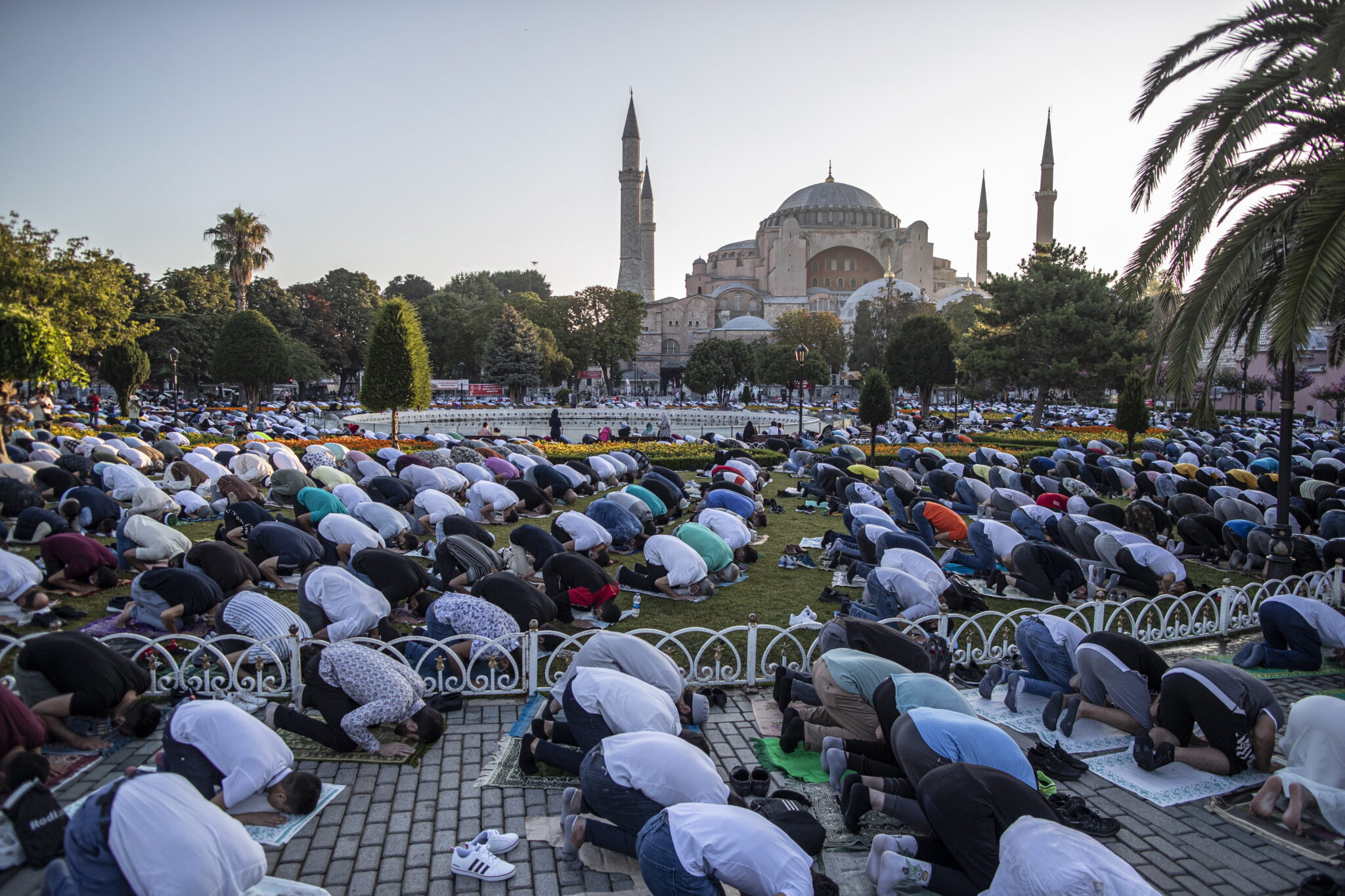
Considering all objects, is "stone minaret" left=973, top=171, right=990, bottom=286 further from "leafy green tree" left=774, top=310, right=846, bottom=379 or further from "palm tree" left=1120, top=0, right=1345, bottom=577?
"palm tree" left=1120, top=0, right=1345, bottom=577

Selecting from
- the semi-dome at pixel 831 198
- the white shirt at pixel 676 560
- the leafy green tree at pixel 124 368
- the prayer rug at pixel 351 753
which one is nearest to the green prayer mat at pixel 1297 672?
the white shirt at pixel 676 560

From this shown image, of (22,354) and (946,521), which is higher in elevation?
(22,354)

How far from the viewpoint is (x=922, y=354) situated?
32.2 metres

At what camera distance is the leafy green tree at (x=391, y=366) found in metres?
21.4

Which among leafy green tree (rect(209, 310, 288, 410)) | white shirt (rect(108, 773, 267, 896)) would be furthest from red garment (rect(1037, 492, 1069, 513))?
leafy green tree (rect(209, 310, 288, 410))

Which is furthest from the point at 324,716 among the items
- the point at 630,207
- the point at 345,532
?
the point at 630,207

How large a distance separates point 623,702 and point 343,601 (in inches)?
113

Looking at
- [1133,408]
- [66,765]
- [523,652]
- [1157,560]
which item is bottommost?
[66,765]

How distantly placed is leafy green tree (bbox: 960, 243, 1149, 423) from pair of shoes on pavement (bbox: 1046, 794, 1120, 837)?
26.3 metres

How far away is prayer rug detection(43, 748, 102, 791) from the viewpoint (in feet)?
14.1

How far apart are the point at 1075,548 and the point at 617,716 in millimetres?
7520

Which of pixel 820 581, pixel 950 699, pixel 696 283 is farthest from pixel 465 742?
pixel 696 283

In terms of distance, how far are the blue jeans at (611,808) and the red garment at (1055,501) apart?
948cm

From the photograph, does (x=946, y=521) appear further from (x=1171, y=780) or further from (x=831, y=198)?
(x=831, y=198)
